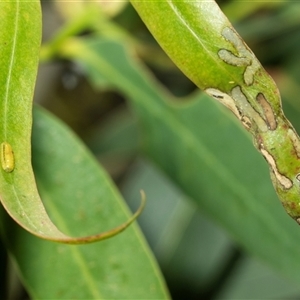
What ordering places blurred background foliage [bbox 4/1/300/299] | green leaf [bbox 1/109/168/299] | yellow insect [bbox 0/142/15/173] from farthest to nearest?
blurred background foliage [bbox 4/1/300/299]
green leaf [bbox 1/109/168/299]
yellow insect [bbox 0/142/15/173]

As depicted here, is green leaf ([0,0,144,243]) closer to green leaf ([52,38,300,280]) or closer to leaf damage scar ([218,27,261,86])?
leaf damage scar ([218,27,261,86])

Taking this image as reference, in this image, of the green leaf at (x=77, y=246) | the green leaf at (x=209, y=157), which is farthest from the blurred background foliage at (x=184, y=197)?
the green leaf at (x=77, y=246)

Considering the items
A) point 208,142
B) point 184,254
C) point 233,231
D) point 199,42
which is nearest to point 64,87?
point 184,254

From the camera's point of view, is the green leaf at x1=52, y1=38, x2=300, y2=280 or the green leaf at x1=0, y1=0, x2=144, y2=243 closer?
the green leaf at x1=0, y1=0, x2=144, y2=243

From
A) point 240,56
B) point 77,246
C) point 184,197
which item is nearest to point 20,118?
point 240,56

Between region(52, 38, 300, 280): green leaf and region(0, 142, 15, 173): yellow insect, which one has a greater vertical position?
region(0, 142, 15, 173): yellow insect

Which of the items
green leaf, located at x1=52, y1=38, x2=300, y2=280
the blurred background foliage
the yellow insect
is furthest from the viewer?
the blurred background foliage

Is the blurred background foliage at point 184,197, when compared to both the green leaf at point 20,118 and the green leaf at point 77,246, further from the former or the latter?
the green leaf at point 20,118

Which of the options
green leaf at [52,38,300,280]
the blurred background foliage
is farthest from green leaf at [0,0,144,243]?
the blurred background foliage
